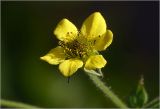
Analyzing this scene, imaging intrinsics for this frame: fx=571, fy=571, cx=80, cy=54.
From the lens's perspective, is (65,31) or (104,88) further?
(65,31)

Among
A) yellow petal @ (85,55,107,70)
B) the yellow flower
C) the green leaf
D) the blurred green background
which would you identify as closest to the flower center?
the yellow flower

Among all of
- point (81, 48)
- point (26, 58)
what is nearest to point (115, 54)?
point (26, 58)

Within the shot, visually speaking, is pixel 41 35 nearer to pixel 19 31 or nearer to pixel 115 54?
pixel 19 31

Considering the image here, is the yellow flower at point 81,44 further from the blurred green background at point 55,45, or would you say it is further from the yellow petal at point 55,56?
the blurred green background at point 55,45

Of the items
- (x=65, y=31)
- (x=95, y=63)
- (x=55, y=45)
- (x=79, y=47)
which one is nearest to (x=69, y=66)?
(x=95, y=63)

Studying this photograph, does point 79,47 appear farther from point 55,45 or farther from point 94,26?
point 55,45

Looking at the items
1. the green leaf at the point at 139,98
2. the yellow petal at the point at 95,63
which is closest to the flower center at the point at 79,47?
the yellow petal at the point at 95,63
